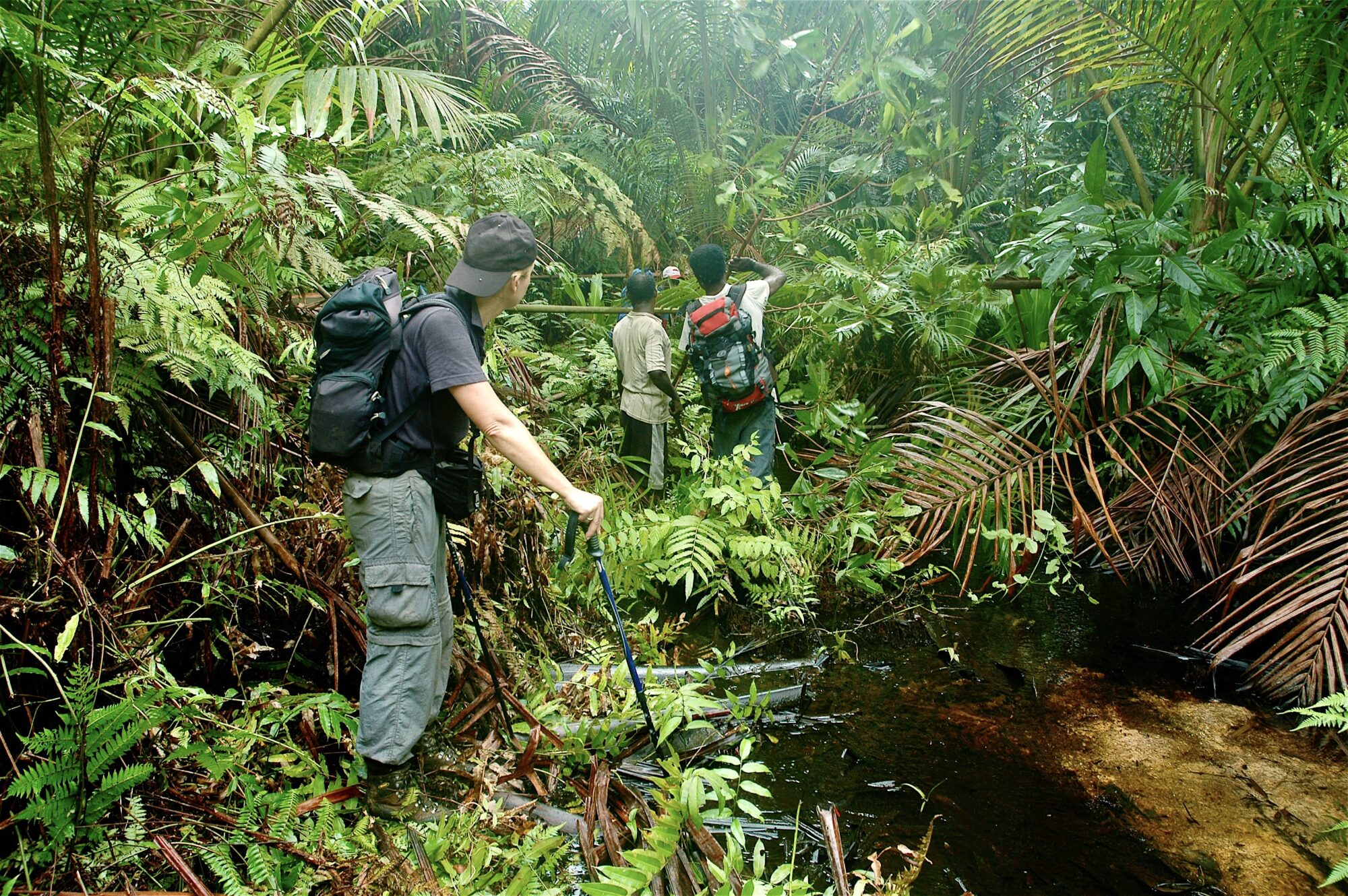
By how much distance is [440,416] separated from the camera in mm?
2566

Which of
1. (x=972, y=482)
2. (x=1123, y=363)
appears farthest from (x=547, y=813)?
(x=1123, y=363)

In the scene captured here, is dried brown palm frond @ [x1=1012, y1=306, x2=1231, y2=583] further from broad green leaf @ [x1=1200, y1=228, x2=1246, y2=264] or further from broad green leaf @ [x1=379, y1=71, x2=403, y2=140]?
broad green leaf @ [x1=379, y1=71, x2=403, y2=140]

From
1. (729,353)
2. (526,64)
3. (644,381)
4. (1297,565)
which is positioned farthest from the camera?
(526,64)

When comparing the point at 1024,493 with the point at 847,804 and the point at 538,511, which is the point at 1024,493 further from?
the point at 538,511

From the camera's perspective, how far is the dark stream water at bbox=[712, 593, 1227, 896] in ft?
8.43

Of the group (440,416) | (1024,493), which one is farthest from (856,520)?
(440,416)

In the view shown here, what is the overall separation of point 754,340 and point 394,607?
3.12m

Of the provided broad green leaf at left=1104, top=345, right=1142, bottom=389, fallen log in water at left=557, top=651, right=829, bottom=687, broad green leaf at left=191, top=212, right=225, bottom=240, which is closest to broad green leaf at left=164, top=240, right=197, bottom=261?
broad green leaf at left=191, top=212, right=225, bottom=240

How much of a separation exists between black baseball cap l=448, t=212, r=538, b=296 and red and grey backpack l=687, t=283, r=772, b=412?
247cm

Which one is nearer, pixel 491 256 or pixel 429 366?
pixel 429 366

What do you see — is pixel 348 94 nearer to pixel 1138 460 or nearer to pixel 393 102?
pixel 393 102

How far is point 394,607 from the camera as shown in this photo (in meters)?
2.46

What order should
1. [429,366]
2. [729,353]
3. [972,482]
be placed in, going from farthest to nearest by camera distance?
1. [729,353]
2. [972,482]
3. [429,366]

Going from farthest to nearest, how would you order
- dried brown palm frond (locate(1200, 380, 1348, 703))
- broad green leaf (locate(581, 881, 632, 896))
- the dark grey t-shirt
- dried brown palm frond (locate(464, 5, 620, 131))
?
dried brown palm frond (locate(464, 5, 620, 131)), dried brown palm frond (locate(1200, 380, 1348, 703)), the dark grey t-shirt, broad green leaf (locate(581, 881, 632, 896))
